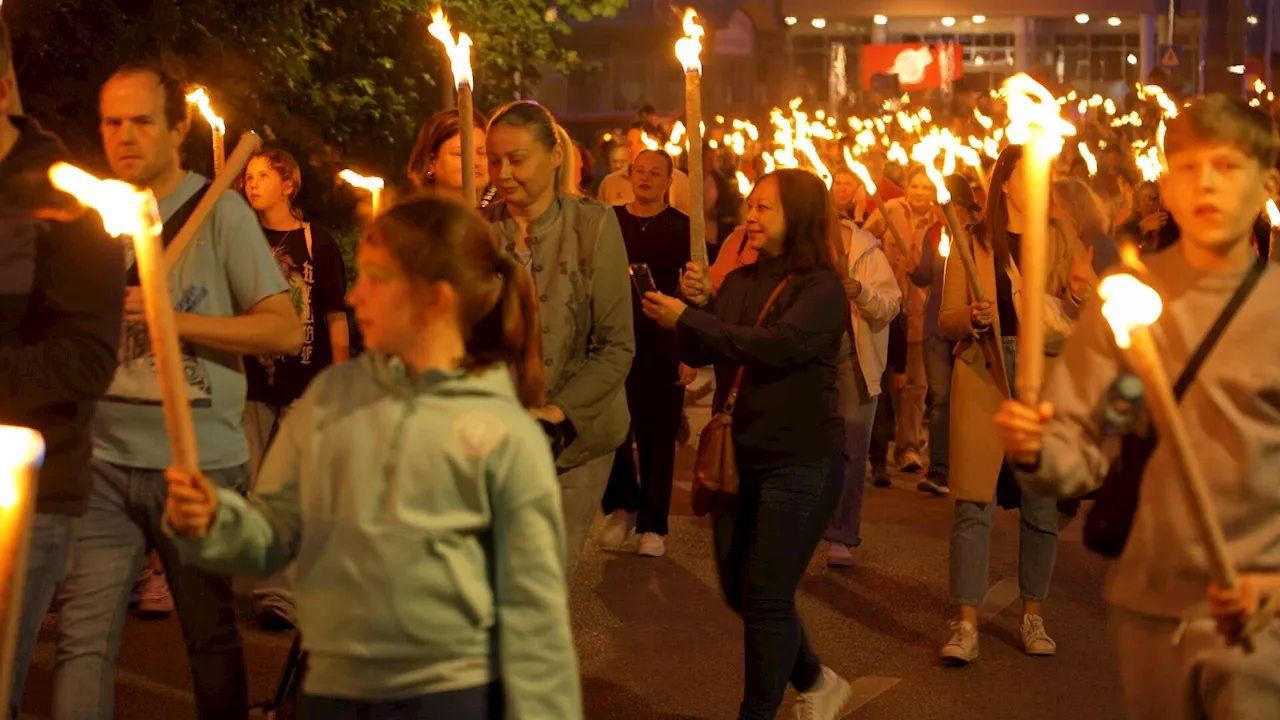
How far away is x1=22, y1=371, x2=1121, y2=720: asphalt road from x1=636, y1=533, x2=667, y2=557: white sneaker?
67 mm

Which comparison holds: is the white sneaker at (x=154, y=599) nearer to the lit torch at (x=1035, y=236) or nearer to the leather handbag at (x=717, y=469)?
the leather handbag at (x=717, y=469)

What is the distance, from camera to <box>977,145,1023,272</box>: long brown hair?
7410 millimetres

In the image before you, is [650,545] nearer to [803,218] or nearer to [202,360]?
[803,218]

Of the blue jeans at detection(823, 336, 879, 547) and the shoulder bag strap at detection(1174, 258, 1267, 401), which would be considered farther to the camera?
the blue jeans at detection(823, 336, 879, 547)

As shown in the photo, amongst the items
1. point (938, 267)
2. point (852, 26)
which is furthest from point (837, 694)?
point (852, 26)

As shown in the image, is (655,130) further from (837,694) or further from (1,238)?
(1,238)

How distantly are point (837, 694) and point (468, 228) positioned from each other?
3262 mm

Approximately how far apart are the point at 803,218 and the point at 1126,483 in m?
2.69

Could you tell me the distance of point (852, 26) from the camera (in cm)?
→ 8200

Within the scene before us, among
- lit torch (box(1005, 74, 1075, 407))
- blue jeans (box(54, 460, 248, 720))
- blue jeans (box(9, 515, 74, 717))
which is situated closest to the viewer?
lit torch (box(1005, 74, 1075, 407))

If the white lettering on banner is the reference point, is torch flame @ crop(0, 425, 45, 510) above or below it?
above

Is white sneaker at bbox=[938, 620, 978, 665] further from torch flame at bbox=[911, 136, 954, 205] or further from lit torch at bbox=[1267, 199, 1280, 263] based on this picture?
lit torch at bbox=[1267, 199, 1280, 263]

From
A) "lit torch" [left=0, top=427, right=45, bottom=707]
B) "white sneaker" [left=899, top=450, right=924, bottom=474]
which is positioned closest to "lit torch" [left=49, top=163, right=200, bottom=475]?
"lit torch" [left=0, top=427, right=45, bottom=707]

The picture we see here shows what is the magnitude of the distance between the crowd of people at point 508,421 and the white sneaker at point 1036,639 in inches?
0.6
